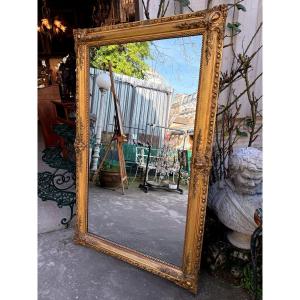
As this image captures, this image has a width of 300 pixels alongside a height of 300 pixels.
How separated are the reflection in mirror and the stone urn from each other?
0.26m

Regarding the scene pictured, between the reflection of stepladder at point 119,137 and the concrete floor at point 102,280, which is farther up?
the reflection of stepladder at point 119,137

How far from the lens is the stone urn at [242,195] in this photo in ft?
4.95

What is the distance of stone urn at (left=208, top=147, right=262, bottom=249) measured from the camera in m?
1.51

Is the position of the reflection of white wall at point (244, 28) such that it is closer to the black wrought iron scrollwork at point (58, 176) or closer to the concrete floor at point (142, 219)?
the concrete floor at point (142, 219)

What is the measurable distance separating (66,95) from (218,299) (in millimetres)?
2983

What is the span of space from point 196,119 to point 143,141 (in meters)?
0.46

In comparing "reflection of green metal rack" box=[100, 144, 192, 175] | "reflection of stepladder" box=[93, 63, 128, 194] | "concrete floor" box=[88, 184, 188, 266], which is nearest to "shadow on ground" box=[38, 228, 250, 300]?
"concrete floor" box=[88, 184, 188, 266]

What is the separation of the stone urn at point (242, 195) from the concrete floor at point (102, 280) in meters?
0.27

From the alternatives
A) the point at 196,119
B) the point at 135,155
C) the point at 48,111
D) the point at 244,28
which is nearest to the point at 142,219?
the point at 135,155

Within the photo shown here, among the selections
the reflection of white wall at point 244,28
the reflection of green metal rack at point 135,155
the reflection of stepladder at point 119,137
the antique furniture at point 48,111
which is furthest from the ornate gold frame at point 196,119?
the antique furniture at point 48,111

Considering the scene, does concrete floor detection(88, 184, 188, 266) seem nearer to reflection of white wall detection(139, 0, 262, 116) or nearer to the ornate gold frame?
the ornate gold frame

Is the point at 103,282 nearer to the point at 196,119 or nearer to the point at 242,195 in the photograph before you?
the point at 242,195

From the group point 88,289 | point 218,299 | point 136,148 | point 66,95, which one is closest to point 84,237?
point 88,289

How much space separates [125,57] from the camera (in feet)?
5.74
